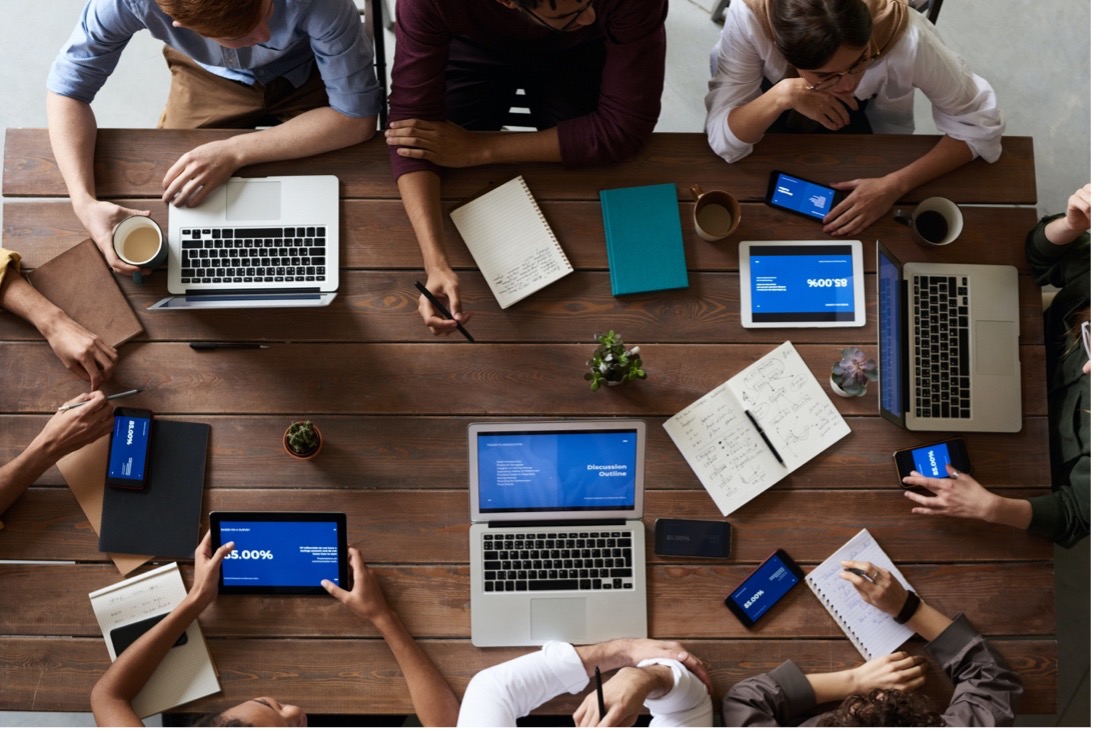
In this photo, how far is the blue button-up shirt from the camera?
179cm

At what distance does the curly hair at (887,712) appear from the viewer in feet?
5.37

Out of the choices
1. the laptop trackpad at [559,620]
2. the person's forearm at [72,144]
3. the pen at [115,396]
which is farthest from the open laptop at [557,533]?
the person's forearm at [72,144]

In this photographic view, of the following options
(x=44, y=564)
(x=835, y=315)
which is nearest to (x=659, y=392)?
(x=835, y=315)

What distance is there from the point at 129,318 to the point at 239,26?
711 mm

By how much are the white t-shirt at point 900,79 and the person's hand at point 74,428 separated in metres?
1.52

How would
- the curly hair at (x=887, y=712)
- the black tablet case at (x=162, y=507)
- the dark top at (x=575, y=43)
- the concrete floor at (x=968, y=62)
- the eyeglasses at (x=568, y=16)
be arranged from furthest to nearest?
the concrete floor at (x=968, y=62)
the black tablet case at (x=162, y=507)
the dark top at (x=575, y=43)
the curly hair at (x=887, y=712)
the eyeglasses at (x=568, y=16)

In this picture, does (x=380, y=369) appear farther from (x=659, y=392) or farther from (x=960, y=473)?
(x=960, y=473)

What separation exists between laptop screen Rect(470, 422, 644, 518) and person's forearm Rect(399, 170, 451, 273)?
1.29 ft

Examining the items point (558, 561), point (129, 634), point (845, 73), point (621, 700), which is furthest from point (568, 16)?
point (129, 634)

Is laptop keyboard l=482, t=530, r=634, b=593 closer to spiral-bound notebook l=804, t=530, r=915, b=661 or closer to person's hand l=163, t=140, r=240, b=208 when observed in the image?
spiral-bound notebook l=804, t=530, r=915, b=661

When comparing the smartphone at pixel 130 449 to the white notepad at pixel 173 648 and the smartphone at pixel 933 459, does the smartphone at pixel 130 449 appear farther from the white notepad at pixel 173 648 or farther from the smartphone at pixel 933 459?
the smartphone at pixel 933 459

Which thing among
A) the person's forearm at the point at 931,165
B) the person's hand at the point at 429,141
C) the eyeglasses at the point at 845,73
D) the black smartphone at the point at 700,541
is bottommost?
the black smartphone at the point at 700,541

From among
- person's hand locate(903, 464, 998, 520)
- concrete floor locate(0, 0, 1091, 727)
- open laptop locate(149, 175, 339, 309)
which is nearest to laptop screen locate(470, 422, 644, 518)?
open laptop locate(149, 175, 339, 309)

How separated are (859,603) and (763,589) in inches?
8.5
